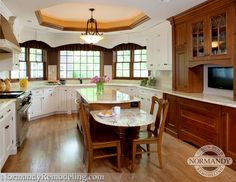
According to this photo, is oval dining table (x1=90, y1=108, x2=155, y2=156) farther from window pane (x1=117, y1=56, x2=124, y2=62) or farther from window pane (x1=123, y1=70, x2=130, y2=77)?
window pane (x1=117, y1=56, x2=124, y2=62)

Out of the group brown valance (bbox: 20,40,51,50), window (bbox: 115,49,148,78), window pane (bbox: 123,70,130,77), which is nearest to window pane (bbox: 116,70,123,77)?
window (bbox: 115,49,148,78)

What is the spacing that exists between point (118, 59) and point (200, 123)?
187 inches

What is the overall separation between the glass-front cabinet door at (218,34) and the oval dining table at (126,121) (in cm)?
165

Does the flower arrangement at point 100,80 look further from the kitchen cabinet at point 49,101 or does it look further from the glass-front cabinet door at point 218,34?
the kitchen cabinet at point 49,101

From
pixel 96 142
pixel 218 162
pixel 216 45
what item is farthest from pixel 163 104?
pixel 216 45

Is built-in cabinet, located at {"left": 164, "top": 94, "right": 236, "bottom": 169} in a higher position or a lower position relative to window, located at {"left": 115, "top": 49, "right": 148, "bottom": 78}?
lower

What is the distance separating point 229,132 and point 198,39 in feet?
6.20

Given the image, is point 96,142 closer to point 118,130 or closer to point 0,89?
point 118,130

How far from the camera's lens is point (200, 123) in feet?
12.9

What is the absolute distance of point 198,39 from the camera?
172 inches

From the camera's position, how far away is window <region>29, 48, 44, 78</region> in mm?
7180

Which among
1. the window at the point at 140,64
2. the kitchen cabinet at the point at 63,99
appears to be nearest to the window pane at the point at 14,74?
the kitchen cabinet at the point at 63,99
